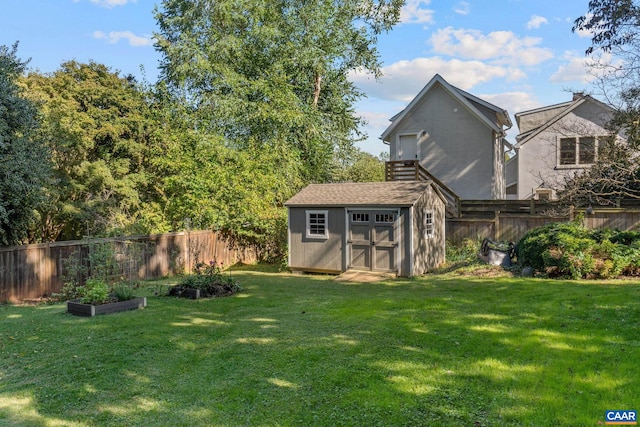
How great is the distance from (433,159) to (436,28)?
22.6 feet

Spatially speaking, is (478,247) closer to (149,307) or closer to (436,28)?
(436,28)

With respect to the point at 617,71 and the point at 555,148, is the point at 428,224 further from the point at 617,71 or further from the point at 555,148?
the point at 555,148

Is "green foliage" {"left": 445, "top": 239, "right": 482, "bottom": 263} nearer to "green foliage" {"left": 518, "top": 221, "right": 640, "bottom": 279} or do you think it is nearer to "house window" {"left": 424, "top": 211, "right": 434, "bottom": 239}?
"house window" {"left": 424, "top": 211, "right": 434, "bottom": 239}

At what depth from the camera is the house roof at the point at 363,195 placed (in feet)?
45.5

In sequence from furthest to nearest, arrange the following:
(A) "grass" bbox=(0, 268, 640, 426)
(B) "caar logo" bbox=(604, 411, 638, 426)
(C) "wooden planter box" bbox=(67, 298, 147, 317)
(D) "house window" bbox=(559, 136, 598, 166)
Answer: (D) "house window" bbox=(559, 136, 598, 166)
(C) "wooden planter box" bbox=(67, 298, 147, 317)
(A) "grass" bbox=(0, 268, 640, 426)
(B) "caar logo" bbox=(604, 411, 638, 426)

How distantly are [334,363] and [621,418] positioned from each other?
2.84 meters

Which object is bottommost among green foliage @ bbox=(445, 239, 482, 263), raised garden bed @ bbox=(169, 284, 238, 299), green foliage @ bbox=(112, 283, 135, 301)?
raised garden bed @ bbox=(169, 284, 238, 299)

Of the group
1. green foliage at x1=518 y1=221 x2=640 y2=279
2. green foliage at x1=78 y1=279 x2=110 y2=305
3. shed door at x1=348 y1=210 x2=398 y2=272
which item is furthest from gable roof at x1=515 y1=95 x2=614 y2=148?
green foliage at x1=78 y1=279 x2=110 y2=305

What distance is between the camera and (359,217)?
14.3 metres

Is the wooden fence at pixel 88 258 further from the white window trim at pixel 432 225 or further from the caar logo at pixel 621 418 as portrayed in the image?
the caar logo at pixel 621 418

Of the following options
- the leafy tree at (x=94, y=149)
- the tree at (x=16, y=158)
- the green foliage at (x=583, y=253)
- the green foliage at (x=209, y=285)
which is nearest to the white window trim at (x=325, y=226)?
the green foliage at (x=209, y=285)

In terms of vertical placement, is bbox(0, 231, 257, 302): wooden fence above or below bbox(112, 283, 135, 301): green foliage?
above

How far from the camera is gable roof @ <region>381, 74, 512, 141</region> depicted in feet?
67.7

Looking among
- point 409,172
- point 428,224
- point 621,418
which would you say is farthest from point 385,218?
point 621,418
